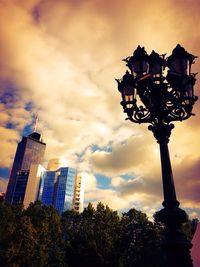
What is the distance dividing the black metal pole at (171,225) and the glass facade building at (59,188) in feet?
408

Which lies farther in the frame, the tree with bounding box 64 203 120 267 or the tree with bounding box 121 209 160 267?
the tree with bounding box 121 209 160 267

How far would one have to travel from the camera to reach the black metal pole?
4262 millimetres

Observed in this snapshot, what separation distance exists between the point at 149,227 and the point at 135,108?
32.7m

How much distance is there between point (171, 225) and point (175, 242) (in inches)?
13.4

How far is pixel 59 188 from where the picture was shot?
421 ft

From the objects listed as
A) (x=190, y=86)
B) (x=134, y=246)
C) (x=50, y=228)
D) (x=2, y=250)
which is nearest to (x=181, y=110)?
(x=190, y=86)

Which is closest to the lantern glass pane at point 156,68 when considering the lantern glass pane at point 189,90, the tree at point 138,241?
the lantern glass pane at point 189,90

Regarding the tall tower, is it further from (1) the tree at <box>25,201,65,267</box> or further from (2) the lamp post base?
(2) the lamp post base

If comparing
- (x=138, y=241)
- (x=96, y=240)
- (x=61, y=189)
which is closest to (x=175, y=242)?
A: (x=96, y=240)

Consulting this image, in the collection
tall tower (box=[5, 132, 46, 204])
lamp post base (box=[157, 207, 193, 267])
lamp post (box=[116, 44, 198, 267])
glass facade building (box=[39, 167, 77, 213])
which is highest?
tall tower (box=[5, 132, 46, 204])

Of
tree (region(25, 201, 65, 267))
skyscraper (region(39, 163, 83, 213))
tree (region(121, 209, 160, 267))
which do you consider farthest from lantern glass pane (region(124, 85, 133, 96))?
skyscraper (region(39, 163, 83, 213))

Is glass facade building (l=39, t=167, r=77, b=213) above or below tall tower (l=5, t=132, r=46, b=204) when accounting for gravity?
below

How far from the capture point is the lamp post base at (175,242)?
167 inches

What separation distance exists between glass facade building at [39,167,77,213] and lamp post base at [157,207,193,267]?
12475 centimetres
